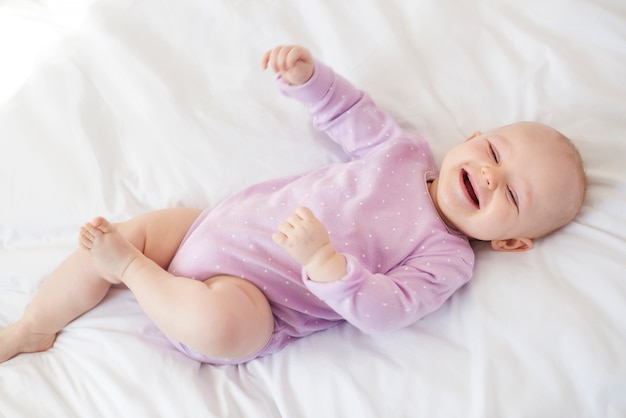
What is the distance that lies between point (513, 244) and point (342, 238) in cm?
33

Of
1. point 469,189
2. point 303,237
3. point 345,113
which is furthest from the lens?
point 345,113

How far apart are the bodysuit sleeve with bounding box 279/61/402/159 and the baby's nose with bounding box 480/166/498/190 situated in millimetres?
252

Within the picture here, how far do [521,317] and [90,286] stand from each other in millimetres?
775

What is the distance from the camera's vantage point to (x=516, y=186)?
1060mm

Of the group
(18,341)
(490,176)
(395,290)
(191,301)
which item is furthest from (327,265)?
(18,341)

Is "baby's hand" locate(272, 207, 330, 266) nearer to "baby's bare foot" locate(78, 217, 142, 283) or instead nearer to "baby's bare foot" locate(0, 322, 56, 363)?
"baby's bare foot" locate(78, 217, 142, 283)

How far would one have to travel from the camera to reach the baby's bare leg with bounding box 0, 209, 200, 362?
3.45 feet

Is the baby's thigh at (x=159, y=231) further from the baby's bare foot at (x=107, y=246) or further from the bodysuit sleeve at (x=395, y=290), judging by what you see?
the bodysuit sleeve at (x=395, y=290)

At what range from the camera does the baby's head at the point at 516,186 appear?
1.05 metres

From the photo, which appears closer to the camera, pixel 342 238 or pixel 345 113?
pixel 342 238

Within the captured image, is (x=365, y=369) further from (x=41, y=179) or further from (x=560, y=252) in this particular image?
(x=41, y=179)

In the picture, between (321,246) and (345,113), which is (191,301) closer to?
(321,246)

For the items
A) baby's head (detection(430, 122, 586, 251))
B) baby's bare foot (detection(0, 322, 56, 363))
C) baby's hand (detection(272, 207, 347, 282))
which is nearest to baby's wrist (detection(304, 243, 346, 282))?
baby's hand (detection(272, 207, 347, 282))

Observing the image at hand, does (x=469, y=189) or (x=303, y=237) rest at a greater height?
(x=303, y=237)
